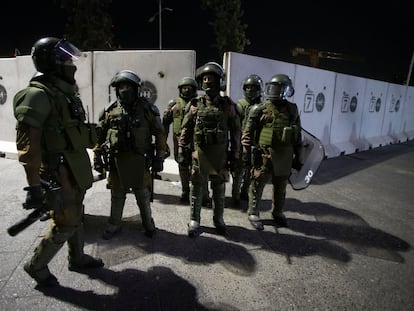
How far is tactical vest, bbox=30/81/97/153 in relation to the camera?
2.20m

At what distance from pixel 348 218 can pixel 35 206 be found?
411 cm

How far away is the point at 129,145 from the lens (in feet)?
10.6

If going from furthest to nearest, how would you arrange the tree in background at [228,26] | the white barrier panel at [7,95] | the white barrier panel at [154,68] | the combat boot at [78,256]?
1. the tree in background at [228,26]
2. the white barrier panel at [7,95]
3. the white barrier panel at [154,68]
4. the combat boot at [78,256]

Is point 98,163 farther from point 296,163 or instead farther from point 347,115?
point 347,115

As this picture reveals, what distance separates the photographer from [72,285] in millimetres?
2574

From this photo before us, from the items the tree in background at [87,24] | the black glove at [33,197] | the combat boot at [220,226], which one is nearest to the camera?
the black glove at [33,197]

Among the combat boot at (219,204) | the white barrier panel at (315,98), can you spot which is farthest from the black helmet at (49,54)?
the white barrier panel at (315,98)

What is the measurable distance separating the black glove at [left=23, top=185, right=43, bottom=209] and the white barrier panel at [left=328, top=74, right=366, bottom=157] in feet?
26.0

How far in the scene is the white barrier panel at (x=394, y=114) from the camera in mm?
11484

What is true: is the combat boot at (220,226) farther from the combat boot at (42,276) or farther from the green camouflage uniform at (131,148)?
the combat boot at (42,276)

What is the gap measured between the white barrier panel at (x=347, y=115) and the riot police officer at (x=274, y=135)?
5301 mm

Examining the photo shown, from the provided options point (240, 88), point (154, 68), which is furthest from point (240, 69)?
point (154, 68)

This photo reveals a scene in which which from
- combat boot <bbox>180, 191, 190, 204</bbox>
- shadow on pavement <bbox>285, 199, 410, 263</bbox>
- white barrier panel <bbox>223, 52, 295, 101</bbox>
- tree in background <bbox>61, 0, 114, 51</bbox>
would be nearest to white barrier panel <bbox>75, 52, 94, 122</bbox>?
white barrier panel <bbox>223, 52, 295, 101</bbox>

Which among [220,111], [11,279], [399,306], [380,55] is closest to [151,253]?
[11,279]
